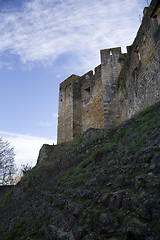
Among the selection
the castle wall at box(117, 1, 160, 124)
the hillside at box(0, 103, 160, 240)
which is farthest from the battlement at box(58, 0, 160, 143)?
the hillside at box(0, 103, 160, 240)

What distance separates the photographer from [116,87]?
1401 centimetres

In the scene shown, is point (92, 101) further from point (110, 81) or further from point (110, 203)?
point (110, 203)

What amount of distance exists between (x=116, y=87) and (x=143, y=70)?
4.41 metres

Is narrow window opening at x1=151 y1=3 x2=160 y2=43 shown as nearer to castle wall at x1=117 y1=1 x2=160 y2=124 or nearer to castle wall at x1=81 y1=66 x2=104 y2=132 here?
castle wall at x1=117 y1=1 x2=160 y2=124

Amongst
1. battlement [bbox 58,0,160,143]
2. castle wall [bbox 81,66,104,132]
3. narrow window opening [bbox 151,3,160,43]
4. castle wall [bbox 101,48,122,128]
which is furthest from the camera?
castle wall [bbox 81,66,104,132]

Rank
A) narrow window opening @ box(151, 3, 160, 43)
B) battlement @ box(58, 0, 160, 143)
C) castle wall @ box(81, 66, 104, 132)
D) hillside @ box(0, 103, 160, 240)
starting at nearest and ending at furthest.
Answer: hillside @ box(0, 103, 160, 240) → narrow window opening @ box(151, 3, 160, 43) → battlement @ box(58, 0, 160, 143) → castle wall @ box(81, 66, 104, 132)

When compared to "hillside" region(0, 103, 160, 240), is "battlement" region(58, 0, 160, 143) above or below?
above

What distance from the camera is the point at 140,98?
9789mm

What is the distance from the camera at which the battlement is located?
8883 millimetres

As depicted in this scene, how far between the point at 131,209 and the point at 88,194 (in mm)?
1365

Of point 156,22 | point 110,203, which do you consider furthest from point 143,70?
point 110,203

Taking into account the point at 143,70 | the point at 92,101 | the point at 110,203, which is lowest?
the point at 110,203

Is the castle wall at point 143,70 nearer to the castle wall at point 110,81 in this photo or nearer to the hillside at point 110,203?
the castle wall at point 110,81

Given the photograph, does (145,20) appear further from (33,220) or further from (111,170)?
(33,220)
